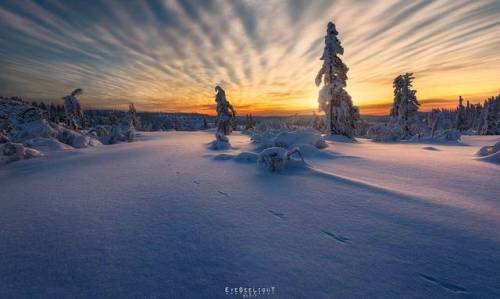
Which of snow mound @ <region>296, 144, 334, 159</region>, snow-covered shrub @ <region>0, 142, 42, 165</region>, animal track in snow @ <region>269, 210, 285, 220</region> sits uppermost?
snow-covered shrub @ <region>0, 142, 42, 165</region>

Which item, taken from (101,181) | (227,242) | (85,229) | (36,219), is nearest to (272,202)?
(227,242)

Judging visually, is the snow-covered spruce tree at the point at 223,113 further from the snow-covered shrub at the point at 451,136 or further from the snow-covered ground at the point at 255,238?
the snow-covered ground at the point at 255,238

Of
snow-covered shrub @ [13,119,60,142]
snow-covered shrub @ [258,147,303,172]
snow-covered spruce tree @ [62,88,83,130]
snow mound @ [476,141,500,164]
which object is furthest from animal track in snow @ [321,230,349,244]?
snow-covered spruce tree @ [62,88,83,130]

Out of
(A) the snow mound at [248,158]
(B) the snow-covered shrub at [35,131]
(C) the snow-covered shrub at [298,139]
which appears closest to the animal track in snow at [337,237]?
(A) the snow mound at [248,158]

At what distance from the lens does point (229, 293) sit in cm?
156

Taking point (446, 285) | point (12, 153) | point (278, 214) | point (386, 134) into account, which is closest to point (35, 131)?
point (12, 153)

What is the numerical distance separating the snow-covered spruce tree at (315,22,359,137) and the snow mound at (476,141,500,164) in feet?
38.4

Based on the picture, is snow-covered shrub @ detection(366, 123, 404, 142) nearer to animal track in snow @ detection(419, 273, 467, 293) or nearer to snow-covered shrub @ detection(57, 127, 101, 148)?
animal track in snow @ detection(419, 273, 467, 293)

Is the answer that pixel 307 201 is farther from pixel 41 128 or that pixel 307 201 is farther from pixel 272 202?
pixel 41 128

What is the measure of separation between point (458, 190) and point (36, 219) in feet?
19.9

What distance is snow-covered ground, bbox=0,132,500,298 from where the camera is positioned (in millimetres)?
1599

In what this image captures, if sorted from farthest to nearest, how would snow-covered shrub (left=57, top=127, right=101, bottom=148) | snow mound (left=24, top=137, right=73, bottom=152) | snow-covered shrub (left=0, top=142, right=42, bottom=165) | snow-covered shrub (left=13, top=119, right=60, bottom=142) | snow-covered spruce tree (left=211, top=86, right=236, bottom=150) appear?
1. snow-covered spruce tree (left=211, top=86, right=236, bottom=150)
2. snow-covered shrub (left=57, top=127, right=101, bottom=148)
3. snow-covered shrub (left=13, top=119, right=60, bottom=142)
4. snow mound (left=24, top=137, right=73, bottom=152)
5. snow-covered shrub (left=0, top=142, right=42, bottom=165)

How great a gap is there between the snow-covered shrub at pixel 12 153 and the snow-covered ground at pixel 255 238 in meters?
3.82

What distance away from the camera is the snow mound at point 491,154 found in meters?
5.64
